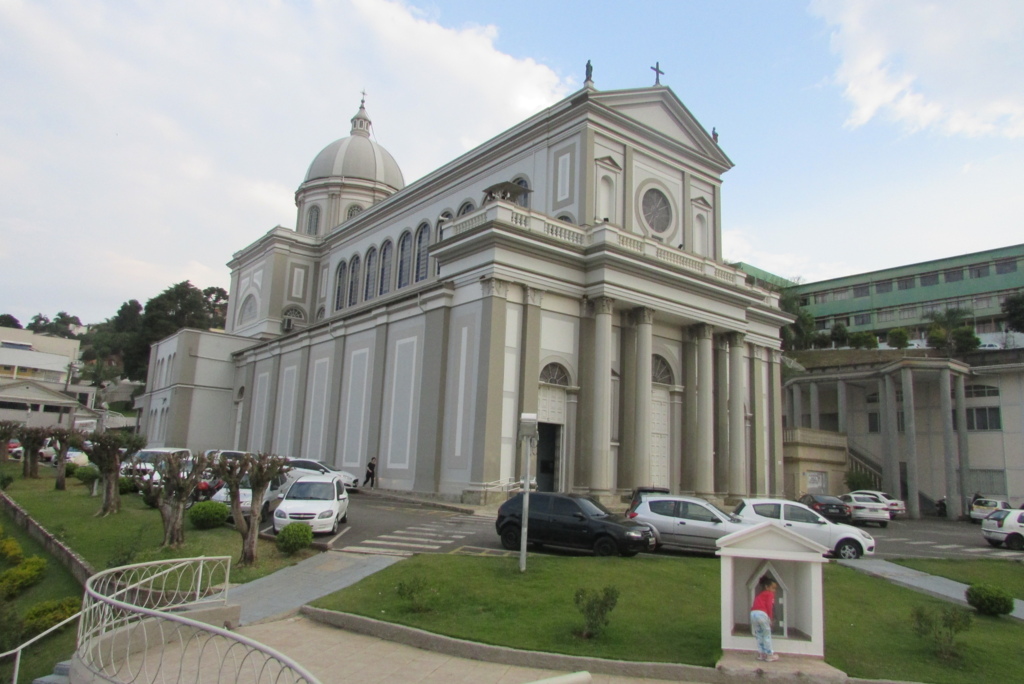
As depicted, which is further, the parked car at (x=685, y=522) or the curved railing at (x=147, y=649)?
the parked car at (x=685, y=522)

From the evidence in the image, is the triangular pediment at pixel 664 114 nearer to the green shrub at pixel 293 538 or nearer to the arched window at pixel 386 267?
the arched window at pixel 386 267

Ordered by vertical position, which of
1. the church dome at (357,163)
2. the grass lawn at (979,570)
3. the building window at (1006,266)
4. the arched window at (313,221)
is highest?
the church dome at (357,163)

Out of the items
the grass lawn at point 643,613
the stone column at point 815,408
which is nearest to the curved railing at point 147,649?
the grass lawn at point 643,613

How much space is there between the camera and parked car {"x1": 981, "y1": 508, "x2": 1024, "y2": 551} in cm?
2305

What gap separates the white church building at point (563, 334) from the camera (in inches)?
1079

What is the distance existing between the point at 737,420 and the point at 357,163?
36.3m

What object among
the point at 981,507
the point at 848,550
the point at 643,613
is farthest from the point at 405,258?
the point at 643,613

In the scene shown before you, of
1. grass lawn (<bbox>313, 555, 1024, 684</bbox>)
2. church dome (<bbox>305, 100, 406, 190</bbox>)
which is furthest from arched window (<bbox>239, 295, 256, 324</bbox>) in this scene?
grass lawn (<bbox>313, 555, 1024, 684</bbox>)

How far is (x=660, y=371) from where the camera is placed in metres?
32.1

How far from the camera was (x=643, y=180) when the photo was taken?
33.4 metres

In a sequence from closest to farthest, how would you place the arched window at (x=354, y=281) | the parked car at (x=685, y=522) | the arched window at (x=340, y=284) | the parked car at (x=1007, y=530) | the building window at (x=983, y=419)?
the parked car at (x=685, y=522)
the parked car at (x=1007, y=530)
the building window at (x=983, y=419)
the arched window at (x=354, y=281)
the arched window at (x=340, y=284)

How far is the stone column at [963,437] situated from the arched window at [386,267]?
104ft

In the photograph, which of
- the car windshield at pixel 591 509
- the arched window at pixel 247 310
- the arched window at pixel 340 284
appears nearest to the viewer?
the car windshield at pixel 591 509

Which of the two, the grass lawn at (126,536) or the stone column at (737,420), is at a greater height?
the stone column at (737,420)
